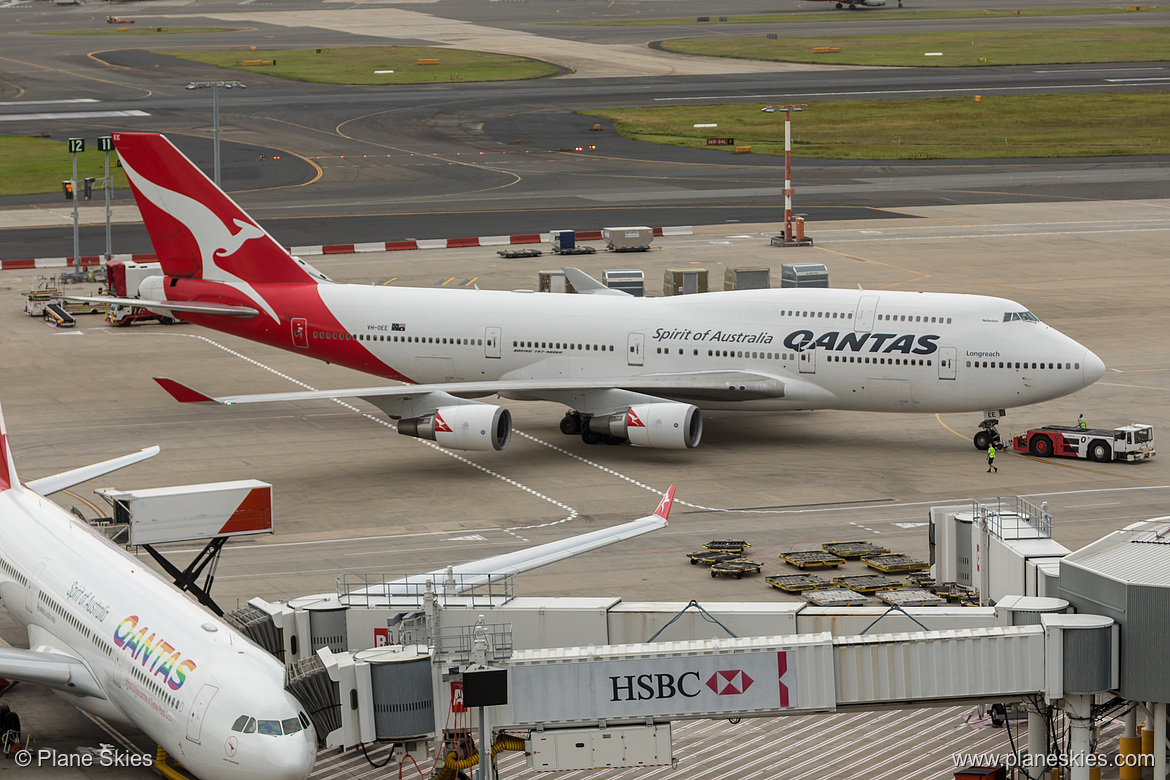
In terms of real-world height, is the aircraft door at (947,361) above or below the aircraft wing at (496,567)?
above

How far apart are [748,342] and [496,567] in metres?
22.4

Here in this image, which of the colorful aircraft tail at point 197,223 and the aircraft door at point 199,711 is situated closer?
the aircraft door at point 199,711

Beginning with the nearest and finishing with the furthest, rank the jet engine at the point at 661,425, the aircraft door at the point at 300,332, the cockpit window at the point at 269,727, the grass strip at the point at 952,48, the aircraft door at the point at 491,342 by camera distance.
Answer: the cockpit window at the point at 269,727, the jet engine at the point at 661,425, the aircraft door at the point at 491,342, the aircraft door at the point at 300,332, the grass strip at the point at 952,48

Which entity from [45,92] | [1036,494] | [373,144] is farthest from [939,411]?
[45,92]

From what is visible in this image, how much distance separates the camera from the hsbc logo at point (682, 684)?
25734 millimetres

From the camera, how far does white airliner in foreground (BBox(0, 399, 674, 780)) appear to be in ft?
83.0

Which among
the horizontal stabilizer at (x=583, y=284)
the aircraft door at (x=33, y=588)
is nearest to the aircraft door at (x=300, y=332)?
the horizontal stabilizer at (x=583, y=284)

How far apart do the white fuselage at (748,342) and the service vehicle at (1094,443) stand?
1497 mm

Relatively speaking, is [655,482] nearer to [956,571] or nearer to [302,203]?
[956,571]

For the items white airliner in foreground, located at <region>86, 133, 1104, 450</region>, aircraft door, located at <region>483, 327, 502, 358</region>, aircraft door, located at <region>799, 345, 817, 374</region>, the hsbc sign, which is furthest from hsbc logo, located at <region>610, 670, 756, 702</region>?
aircraft door, located at <region>483, 327, 502, 358</region>

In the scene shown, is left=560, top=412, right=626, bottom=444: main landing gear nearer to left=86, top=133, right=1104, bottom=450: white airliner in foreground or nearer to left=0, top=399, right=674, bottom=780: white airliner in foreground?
left=86, top=133, right=1104, bottom=450: white airliner in foreground

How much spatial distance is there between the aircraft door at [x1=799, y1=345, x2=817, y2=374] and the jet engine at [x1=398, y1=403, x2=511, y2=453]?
10045 millimetres

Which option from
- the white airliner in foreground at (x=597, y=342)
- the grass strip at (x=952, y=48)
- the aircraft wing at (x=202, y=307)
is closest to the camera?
the white airliner in foreground at (x=597, y=342)

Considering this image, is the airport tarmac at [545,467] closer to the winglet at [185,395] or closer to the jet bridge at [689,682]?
the winglet at [185,395]
